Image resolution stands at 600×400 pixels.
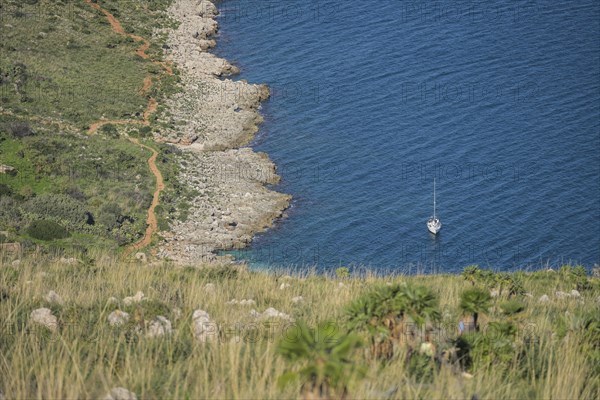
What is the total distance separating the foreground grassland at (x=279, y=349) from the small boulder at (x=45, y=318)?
9cm

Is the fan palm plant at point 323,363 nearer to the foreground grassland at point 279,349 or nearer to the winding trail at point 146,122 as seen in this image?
the foreground grassland at point 279,349

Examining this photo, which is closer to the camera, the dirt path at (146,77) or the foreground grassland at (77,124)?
the foreground grassland at (77,124)

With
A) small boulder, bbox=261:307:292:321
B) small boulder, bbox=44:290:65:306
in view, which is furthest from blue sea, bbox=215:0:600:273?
small boulder, bbox=44:290:65:306

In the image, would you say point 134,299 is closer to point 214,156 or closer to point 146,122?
point 214,156

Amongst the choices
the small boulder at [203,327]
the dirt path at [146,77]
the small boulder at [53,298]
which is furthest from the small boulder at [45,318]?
the dirt path at [146,77]

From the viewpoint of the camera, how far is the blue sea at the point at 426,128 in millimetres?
48500

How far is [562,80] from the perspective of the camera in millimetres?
65938

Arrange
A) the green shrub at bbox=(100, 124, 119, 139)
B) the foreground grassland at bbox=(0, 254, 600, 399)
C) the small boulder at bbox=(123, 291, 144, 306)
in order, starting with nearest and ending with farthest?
the foreground grassland at bbox=(0, 254, 600, 399), the small boulder at bbox=(123, 291, 144, 306), the green shrub at bbox=(100, 124, 119, 139)

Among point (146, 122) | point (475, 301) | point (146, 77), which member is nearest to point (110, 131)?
point (146, 122)

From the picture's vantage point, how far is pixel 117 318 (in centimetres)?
945

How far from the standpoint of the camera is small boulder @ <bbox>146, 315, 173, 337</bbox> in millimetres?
8883

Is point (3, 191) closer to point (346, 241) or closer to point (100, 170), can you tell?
point (100, 170)

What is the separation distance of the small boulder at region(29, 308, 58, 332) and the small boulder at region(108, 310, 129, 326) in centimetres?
56

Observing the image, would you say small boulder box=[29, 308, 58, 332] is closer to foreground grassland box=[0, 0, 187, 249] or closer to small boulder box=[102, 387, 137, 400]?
small boulder box=[102, 387, 137, 400]
